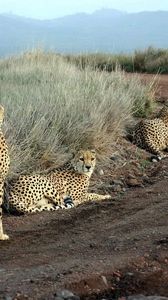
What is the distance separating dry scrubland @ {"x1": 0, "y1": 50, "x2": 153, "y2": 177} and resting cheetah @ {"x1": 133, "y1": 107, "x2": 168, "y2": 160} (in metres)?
0.28

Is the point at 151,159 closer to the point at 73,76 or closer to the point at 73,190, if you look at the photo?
the point at 73,190

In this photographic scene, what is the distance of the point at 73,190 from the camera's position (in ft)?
23.2

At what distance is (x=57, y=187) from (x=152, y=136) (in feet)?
8.70

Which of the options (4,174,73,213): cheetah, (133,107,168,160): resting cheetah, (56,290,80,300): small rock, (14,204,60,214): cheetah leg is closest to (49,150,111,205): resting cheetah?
(4,174,73,213): cheetah

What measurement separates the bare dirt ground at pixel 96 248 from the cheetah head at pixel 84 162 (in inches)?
15.5

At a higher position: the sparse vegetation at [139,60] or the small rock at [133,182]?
the small rock at [133,182]

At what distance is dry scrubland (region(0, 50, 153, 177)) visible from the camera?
744 centimetres

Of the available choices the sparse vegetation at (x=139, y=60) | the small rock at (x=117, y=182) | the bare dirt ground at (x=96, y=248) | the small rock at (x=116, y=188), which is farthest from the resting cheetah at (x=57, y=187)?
the sparse vegetation at (x=139, y=60)

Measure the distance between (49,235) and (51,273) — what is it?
1.37 m

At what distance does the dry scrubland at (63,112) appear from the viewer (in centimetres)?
744

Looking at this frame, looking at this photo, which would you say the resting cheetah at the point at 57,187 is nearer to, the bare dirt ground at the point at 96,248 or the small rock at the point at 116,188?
the bare dirt ground at the point at 96,248

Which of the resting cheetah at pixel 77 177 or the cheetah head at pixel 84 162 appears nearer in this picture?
the resting cheetah at pixel 77 177

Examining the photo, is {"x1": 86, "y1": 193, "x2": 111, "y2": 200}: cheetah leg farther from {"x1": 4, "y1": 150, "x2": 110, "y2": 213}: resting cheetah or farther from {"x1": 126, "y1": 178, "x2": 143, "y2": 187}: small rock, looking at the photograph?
{"x1": 126, "y1": 178, "x2": 143, "y2": 187}: small rock

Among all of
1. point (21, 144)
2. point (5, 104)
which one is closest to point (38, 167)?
point (21, 144)
